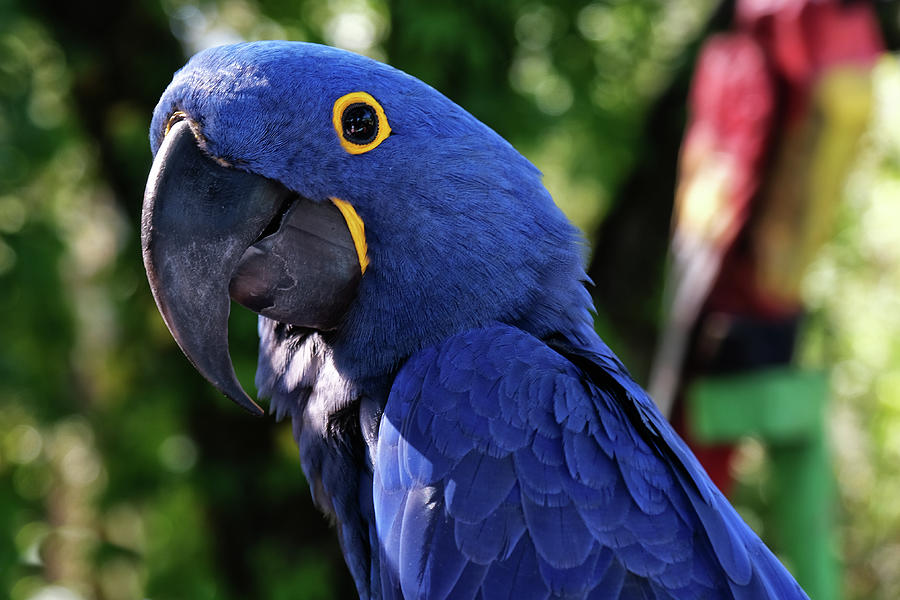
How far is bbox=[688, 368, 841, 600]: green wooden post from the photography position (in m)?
2.60

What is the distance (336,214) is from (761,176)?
176 cm

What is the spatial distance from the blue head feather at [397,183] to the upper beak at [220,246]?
32 millimetres

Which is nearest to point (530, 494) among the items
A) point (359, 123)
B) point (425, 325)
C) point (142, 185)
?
point (425, 325)

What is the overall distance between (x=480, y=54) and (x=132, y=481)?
8.89ft

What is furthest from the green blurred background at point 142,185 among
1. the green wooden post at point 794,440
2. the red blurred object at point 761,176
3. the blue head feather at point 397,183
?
the blue head feather at point 397,183

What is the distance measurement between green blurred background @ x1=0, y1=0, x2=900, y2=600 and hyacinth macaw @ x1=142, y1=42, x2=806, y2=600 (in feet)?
5.95

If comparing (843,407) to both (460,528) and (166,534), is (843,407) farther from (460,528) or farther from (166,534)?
(460,528)

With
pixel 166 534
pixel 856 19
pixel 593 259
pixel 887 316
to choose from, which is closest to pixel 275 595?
pixel 166 534

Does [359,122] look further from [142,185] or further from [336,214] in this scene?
[142,185]

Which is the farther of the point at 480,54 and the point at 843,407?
the point at 843,407

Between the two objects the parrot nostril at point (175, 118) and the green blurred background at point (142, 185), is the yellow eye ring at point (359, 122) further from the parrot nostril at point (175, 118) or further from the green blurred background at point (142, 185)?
the green blurred background at point (142, 185)

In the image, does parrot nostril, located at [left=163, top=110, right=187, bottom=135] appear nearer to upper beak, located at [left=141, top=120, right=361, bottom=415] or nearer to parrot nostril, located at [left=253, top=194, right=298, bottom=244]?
upper beak, located at [left=141, top=120, right=361, bottom=415]

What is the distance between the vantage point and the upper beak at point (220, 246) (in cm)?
117

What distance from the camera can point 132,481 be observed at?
421cm
